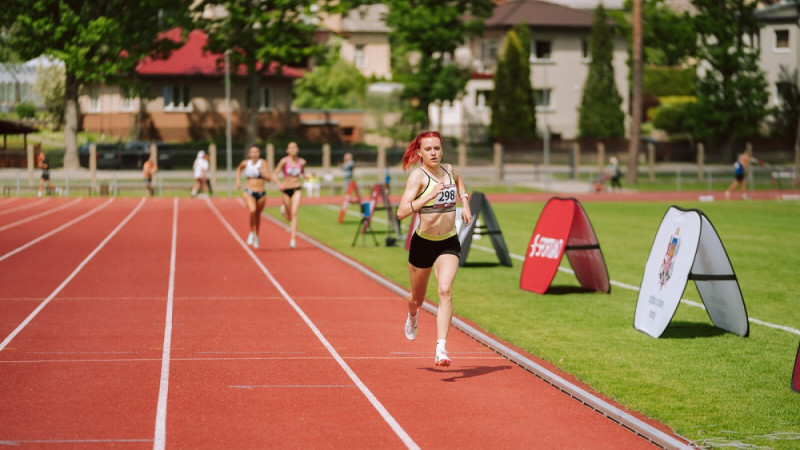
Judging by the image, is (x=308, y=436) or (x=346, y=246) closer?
(x=308, y=436)

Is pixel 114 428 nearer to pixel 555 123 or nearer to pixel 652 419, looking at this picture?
pixel 652 419

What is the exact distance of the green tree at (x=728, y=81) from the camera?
240ft

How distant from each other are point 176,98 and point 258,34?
466 inches

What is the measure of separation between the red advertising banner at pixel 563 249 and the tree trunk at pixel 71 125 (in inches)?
1743

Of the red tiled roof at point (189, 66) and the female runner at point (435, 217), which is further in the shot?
the red tiled roof at point (189, 66)

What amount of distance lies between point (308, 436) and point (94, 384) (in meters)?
2.71

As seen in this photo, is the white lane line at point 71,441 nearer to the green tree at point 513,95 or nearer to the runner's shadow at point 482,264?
the runner's shadow at point 482,264

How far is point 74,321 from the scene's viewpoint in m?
14.0

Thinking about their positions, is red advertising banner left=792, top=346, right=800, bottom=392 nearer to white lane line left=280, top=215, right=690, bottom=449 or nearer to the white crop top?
white lane line left=280, top=215, right=690, bottom=449

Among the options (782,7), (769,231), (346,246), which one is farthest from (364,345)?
(782,7)

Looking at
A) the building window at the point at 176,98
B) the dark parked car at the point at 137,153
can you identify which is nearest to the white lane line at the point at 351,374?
the dark parked car at the point at 137,153

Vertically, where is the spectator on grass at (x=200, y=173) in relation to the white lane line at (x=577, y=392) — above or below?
above

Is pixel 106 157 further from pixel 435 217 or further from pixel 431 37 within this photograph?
pixel 435 217

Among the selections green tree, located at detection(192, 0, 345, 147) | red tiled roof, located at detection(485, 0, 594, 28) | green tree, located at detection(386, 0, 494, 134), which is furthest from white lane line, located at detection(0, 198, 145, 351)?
red tiled roof, located at detection(485, 0, 594, 28)
